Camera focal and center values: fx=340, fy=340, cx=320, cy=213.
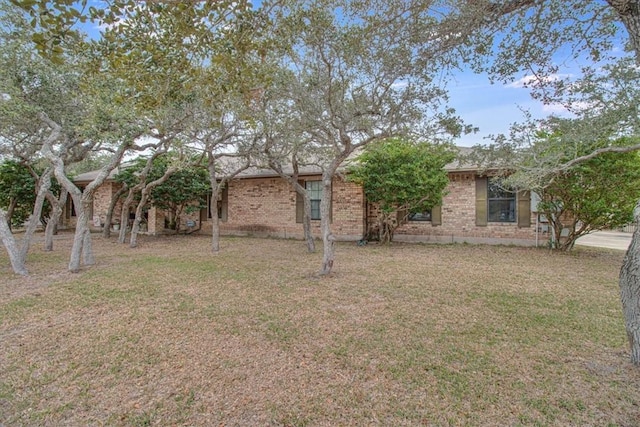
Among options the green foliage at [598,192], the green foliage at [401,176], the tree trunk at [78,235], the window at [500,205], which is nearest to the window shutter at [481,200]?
the window at [500,205]

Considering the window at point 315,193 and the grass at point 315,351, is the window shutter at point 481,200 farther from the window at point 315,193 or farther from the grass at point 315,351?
Answer: the window at point 315,193

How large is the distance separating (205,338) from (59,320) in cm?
223

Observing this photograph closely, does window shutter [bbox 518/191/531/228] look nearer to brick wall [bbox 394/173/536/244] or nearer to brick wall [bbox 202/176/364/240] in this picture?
brick wall [bbox 394/173/536/244]

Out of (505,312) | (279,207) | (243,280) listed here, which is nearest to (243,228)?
(279,207)

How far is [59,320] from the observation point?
4469mm

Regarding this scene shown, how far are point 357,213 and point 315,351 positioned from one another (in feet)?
32.3

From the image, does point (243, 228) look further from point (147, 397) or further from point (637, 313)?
point (637, 313)

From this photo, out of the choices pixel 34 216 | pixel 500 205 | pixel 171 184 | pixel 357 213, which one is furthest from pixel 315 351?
pixel 171 184

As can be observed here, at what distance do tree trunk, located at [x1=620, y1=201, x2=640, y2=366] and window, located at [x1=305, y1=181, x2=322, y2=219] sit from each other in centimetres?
1131

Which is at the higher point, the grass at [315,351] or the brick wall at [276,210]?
the brick wall at [276,210]

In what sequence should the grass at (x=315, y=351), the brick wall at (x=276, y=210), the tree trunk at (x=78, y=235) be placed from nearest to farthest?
1. the grass at (x=315, y=351)
2. the tree trunk at (x=78, y=235)
3. the brick wall at (x=276, y=210)

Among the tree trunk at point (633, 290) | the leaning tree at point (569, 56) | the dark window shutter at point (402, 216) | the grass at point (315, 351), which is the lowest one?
the grass at point (315, 351)

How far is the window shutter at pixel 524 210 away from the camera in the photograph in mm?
11219

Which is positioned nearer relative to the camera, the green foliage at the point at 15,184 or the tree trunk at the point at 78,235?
the tree trunk at the point at 78,235
